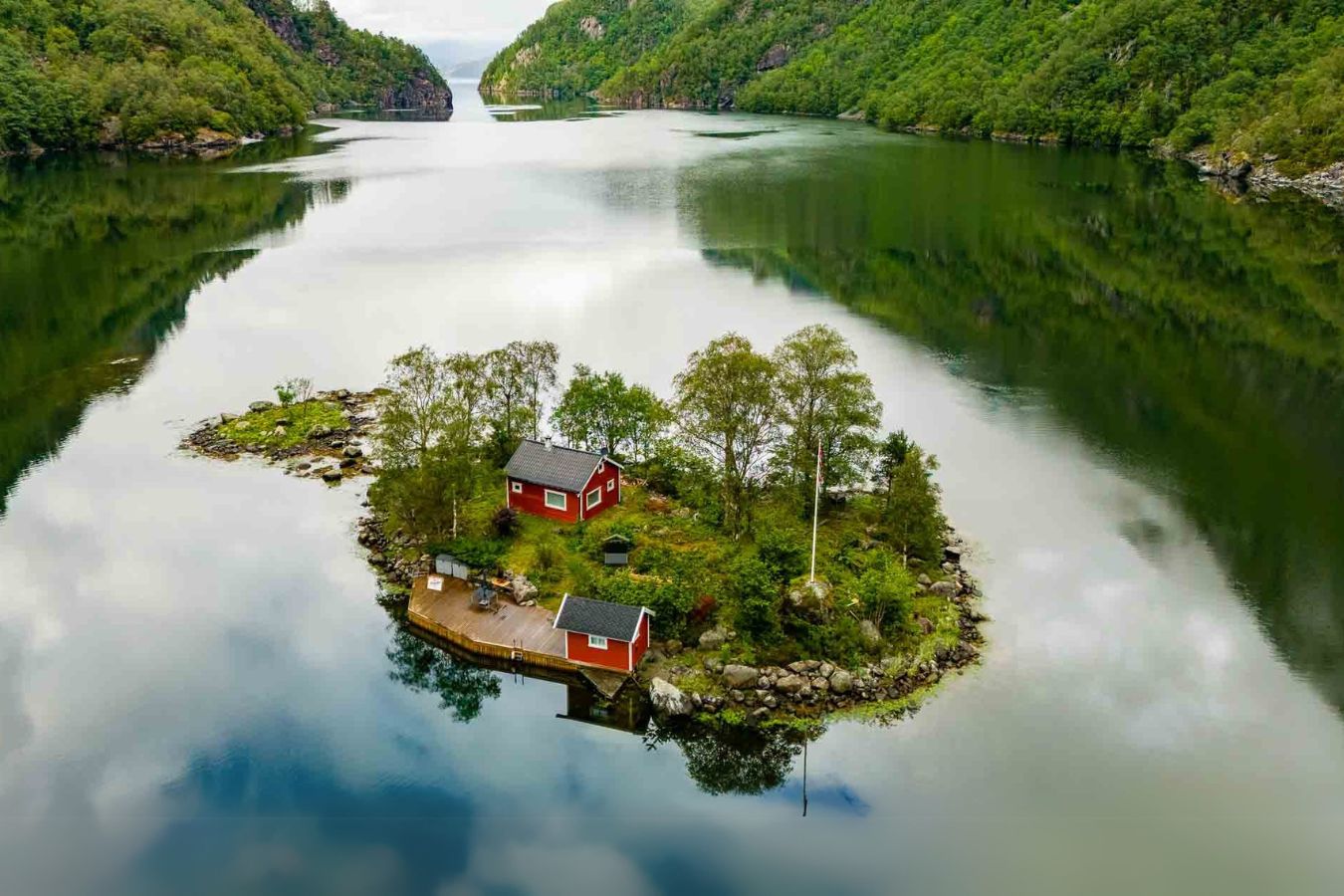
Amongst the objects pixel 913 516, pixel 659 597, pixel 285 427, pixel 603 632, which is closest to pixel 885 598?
pixel 913 516

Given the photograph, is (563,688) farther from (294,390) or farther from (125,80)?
(125,80)

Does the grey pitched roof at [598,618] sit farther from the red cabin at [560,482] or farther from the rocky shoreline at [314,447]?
the rocky shoreline at [314,447]

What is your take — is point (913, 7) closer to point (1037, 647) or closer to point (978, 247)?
point (978, 247)

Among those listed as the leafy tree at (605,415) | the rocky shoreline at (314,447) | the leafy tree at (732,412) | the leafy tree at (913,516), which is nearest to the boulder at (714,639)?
the leafy tree at (732,412)

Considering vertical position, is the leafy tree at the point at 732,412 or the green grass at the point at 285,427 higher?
the leafy tree at the point at 732,412

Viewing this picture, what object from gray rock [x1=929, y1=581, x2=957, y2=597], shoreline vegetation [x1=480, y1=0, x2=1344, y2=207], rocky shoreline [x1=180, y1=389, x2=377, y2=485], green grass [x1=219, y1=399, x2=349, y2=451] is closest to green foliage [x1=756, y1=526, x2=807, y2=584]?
gray rock [x1=929, y1=581, x2=957, y2=597]

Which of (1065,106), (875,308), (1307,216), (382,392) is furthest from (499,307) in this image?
(1065,106)
